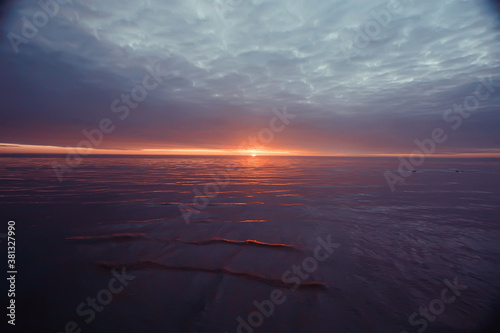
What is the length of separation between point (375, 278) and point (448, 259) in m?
2.58

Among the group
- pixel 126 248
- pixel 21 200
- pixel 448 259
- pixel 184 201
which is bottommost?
pixel 448 259

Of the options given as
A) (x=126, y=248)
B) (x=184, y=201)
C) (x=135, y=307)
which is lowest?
(x=135, y=307)

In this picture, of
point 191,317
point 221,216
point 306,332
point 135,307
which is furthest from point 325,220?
point 135,307

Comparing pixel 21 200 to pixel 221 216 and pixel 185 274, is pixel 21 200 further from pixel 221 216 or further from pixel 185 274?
pixel 185 274

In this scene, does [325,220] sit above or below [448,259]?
above

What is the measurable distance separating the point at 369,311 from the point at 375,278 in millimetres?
1210

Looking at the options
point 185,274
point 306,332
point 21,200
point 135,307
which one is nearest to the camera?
point 306,332

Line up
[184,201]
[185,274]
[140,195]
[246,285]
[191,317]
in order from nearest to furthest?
1. [191,317]
2. [246,285]
3. [185,274]
4. [184,201]
5. [140,195]

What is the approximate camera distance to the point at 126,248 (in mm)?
5785

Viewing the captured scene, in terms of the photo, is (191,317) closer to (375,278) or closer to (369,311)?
(369,311)

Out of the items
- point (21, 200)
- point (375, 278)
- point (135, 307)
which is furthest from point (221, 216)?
point (21, 200)

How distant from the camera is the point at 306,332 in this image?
10.4 feet

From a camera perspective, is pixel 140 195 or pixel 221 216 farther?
pixel 140 195

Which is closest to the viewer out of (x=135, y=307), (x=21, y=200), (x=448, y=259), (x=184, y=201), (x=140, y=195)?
(x=135, y=307)
